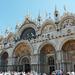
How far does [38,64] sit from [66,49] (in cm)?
484

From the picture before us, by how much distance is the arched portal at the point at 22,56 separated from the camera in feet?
113

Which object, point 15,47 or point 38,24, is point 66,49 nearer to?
point 38,24

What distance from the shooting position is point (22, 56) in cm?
3531

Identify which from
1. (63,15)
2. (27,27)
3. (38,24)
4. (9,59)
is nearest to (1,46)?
(9,59)

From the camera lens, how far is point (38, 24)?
34.0 metres

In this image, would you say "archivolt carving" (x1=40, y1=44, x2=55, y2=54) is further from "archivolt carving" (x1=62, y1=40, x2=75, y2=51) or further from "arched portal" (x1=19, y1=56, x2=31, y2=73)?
"arched portal" (x1=19, y1=56, x2=31, y2=73)

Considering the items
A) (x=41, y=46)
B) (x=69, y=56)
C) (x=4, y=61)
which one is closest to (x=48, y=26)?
(x=41, y=46)

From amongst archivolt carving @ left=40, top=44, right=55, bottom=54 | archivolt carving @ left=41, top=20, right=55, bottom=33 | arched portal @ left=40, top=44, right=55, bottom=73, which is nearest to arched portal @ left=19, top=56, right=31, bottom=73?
arched portal @ left=40, top=44, right=55, bottom=73

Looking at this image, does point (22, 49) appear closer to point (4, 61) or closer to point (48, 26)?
point (4, 61)

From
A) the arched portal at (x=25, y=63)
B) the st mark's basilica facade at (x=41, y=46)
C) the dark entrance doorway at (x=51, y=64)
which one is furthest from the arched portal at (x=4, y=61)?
the dark entrance doorway at (x=51, y=64)

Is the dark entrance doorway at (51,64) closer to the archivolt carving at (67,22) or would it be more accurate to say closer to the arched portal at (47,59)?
the arched portal at (47,59)

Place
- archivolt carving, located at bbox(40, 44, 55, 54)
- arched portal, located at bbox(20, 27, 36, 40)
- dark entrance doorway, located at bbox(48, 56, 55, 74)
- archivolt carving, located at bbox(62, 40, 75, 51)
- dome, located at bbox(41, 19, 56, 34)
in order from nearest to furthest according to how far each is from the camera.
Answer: archivolt carving, located at bbox(62, 40, 75, 51) → archivolt carving, located at bbox(40, 44, 55, 54) → dark entrance doorway, located at bbox(48, 56, 55, 74) → dome, located at bbox(41, 19, 56, 34) → arched portal, located at bbox(20, 27, 36, 40)

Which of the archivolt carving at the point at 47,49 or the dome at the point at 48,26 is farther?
the dome at the point at 48,26

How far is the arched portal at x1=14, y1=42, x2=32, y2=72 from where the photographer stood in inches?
1353
